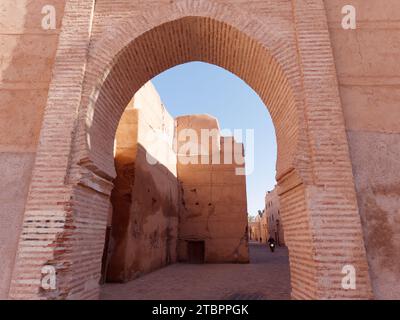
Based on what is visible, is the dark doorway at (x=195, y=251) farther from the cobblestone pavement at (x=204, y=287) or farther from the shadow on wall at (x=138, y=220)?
the cobblestone pavement at (x=204, y=287)

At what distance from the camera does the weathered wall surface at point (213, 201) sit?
13.3 meters

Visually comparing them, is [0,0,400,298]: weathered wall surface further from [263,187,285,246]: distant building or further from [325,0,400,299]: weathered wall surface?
[263,187,285,246]: distant building

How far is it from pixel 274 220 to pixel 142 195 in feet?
78.8

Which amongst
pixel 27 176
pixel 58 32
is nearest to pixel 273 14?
pixel 58 32

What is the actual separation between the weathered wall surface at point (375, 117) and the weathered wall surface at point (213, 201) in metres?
9.86

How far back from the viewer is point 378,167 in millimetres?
4055

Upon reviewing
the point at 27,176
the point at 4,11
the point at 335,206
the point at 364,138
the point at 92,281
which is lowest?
the point at 92,281

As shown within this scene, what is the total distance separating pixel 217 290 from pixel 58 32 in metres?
6.91

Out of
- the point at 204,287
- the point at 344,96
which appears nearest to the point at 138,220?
the point at 204,287

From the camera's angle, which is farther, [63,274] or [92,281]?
[92,281]

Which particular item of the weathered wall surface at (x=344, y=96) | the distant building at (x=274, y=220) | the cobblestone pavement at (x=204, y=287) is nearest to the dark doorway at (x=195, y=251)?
the cobblestone pavement at (x=204, y=287)

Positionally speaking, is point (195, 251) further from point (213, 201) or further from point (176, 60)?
point (176, 60)

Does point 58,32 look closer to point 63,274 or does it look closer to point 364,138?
point 63,274

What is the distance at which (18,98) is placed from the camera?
183 inches
